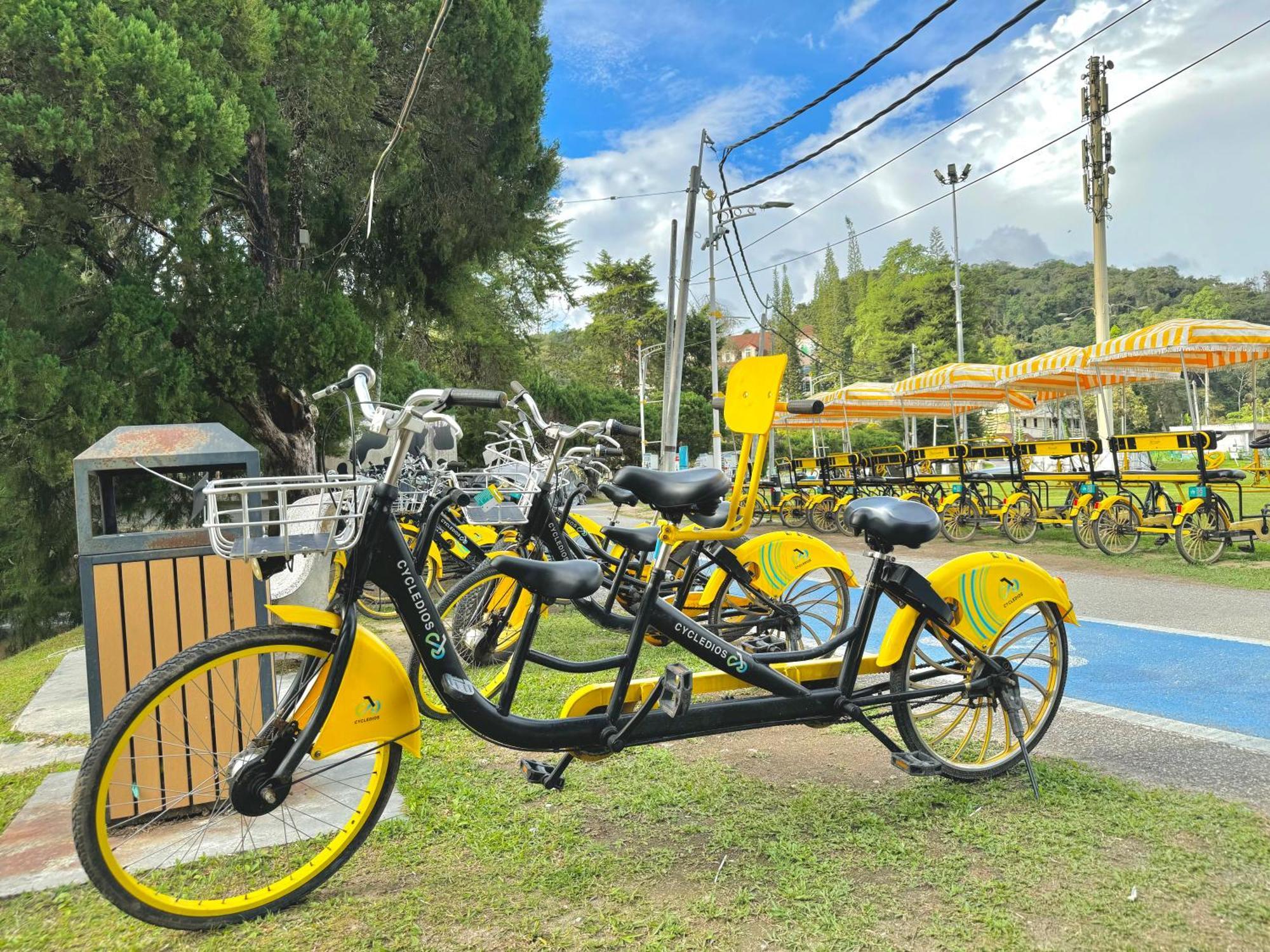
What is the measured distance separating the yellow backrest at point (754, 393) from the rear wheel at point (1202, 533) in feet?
23.5

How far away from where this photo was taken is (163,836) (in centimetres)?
252

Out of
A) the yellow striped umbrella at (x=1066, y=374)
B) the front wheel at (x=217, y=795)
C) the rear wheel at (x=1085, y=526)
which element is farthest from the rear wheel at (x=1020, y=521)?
the front wheel at (x=217, y=795)

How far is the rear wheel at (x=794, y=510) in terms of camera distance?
45.6ft

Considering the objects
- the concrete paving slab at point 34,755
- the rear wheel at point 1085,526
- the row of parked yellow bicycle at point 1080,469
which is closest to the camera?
the concrete paving slab at point 34,755

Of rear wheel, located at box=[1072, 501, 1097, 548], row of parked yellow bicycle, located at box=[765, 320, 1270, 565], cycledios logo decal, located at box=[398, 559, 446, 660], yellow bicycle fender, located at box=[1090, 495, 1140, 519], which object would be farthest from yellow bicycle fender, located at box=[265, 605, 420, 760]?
rear wheel, located at box=[1072, 501, 1097, 548]

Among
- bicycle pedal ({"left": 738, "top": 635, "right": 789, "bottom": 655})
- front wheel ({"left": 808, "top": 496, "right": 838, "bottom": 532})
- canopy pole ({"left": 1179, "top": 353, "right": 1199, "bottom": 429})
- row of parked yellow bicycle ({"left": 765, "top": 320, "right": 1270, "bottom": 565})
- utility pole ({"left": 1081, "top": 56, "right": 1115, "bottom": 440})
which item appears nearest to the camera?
bicycle pedal ({"left": 738, "top": 635, "right": 789, "bottom": 655})

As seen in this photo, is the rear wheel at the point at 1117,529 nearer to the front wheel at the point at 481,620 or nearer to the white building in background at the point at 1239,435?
the white building in background at the point at 1239,435

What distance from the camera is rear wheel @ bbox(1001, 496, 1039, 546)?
10562 millimetres

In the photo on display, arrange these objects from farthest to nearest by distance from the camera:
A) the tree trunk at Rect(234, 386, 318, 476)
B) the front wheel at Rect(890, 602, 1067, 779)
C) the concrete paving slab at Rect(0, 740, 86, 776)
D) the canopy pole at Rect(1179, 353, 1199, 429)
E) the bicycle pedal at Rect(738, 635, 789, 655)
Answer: the tree trunk at Rect(234, 386, 318, 476) → the canopy pole at Rect(1179, 353, 1199, 429) → the bicycle pedal at Rect(738, 635, 789, 655) → the concrete paving slab at Rect(0, 740, 86, 776) → the front wheel at Rect(890, 602, 1067, 779)

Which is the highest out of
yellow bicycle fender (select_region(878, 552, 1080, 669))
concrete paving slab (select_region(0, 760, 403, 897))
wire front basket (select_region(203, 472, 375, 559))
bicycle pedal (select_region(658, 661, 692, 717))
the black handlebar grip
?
the black handlebar grip

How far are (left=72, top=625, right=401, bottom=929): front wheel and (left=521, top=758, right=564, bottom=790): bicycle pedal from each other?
46 cm

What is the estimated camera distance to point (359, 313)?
11.9 metres

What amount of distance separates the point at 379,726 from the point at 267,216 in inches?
394

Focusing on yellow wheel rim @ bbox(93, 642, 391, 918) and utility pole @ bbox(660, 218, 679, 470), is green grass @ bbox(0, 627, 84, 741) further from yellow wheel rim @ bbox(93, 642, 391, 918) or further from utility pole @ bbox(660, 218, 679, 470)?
utility pole @ bbox(660, 218, 679, 470)
